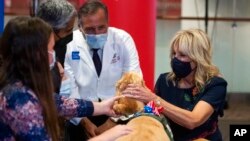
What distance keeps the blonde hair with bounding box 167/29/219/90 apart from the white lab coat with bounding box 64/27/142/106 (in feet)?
1.66

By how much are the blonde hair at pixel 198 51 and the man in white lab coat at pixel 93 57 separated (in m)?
0.50

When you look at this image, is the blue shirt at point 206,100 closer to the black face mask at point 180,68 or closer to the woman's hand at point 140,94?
the black face mask at point 180,68

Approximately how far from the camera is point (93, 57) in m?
2.67

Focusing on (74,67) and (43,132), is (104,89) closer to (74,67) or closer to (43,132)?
(74,67)

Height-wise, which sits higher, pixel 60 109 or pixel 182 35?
pixel 182 35

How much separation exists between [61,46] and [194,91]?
0.75 meters

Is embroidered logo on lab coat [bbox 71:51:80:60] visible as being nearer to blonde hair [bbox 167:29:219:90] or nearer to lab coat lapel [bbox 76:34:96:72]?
lab coat lapel [bbox 76:34:96:72]

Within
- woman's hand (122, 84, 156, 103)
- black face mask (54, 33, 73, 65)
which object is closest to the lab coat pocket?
black face mask (54, 33, 73, 65)

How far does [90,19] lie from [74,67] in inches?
11.5

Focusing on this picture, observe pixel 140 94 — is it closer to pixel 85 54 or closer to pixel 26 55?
pixel 85 54

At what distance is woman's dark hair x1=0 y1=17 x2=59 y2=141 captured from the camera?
144 cm

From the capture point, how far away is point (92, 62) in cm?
261

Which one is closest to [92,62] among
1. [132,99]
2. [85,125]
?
[85,125]

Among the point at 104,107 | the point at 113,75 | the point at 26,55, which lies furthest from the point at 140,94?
the point at 26,55
